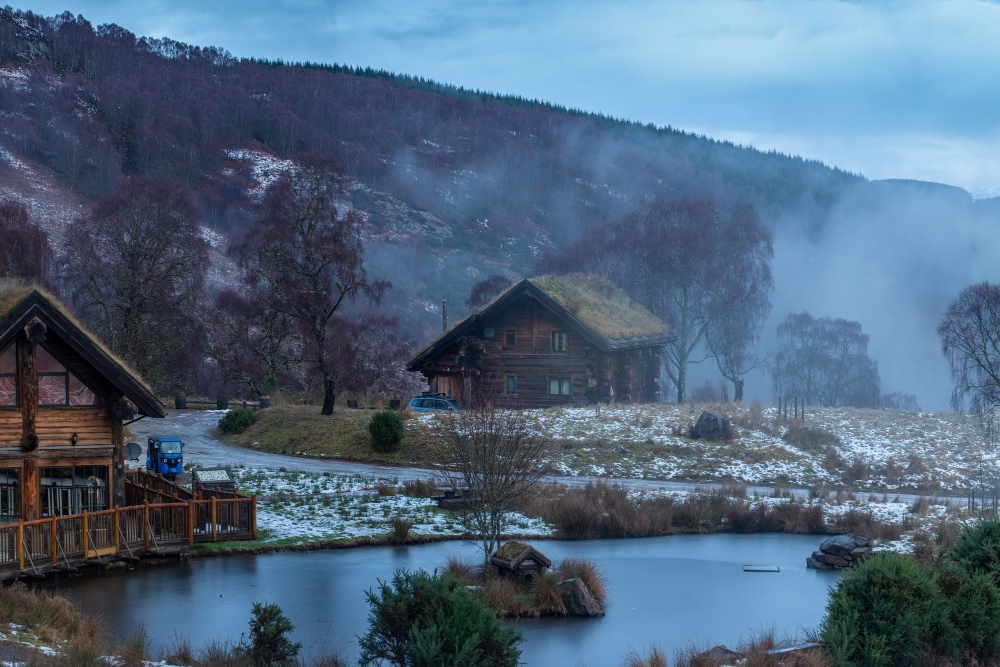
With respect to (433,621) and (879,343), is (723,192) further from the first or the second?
(433,621)

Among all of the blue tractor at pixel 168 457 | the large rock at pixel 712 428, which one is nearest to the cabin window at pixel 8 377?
the blue tractor at pixel 168 457

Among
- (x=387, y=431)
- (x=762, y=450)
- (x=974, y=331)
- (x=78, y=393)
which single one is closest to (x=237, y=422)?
(x=387, y=431)

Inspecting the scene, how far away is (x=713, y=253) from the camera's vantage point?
241 feet

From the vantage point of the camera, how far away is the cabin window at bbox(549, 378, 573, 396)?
178 ft

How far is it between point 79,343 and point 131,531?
184 inches

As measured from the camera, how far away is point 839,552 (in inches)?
1072

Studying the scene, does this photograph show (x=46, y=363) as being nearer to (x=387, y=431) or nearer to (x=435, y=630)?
(x=435, y=630)

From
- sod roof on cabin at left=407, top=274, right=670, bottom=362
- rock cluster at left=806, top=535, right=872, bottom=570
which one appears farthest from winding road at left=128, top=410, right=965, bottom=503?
sod roof on cabin at left=407, top=274, right=670, bottom=362

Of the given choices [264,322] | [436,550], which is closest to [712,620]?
[436,550]

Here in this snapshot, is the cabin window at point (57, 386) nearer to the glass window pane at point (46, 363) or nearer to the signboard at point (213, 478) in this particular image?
the glass window pane at point (46, 363)

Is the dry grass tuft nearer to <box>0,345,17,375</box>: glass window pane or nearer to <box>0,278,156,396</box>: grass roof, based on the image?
<box>0,278,156,396</box>: grass roof

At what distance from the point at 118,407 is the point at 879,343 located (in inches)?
6537

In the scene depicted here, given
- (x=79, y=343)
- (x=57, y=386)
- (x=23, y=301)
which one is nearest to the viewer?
(x=23, y=301)

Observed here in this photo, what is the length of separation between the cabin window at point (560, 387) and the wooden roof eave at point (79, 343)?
30.9 m
